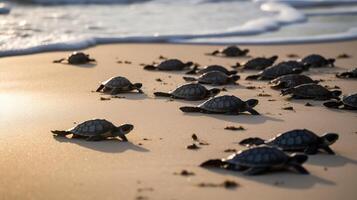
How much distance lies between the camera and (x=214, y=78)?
34.3ft

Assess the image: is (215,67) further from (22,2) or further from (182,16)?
(22,2)

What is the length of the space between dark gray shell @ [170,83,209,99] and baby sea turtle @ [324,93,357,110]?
1611mm

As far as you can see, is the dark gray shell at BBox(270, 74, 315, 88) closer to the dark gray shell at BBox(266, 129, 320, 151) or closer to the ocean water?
the dark gray shell at BBox(266, 129, 320, 151)

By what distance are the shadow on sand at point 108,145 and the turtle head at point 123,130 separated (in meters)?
0.09

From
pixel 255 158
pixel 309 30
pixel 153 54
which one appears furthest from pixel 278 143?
pixel 309 30

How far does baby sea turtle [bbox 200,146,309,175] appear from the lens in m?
5.79

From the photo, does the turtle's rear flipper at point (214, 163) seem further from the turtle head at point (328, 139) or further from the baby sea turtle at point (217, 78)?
the baby sea turtle at point (217, 78)

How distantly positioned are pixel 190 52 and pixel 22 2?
11.3 meters

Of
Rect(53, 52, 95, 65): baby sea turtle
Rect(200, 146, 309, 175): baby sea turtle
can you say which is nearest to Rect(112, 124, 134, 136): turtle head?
Rect(200, 146, 309, 175): baby sea turtle

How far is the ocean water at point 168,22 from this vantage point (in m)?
14.9

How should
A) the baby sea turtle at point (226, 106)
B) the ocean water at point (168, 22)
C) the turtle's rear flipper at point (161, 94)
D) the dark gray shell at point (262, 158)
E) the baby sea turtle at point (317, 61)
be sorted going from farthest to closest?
the ocean water at point (168, 22) < the baby sea turtle at point (317, 61) < the turtle's rear flipper at point (161, 94) < the baby sea turtle at point (226, 106) < the dark gray shell at point (262, 158)

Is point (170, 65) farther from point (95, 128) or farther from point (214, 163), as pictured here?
point (214, 163)

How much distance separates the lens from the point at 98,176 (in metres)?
5.94

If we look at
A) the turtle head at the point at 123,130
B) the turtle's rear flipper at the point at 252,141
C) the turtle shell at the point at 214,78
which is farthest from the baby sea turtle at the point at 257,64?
the turtle's rear flipper at the point at 252,141
